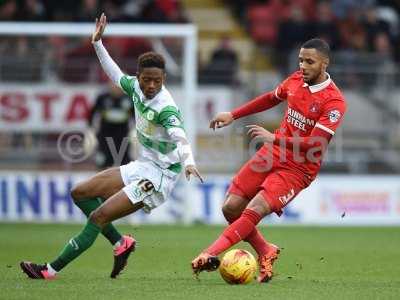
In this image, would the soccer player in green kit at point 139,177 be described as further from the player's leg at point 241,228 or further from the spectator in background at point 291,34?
the spectator in background at point 291,34

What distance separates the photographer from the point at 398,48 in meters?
23.3

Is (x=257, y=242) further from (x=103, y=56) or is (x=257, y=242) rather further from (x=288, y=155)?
(x=103, y=56)

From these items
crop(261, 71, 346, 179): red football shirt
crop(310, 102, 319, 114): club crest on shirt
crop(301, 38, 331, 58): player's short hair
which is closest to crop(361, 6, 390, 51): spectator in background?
crop(261, 71, 346, 179): red football shirt

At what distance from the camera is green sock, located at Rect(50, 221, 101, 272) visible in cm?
1018

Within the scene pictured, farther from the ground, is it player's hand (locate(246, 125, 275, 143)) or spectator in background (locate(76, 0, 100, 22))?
player's hand (locate(246, 125, 275, 143))

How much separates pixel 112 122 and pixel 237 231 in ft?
26.2

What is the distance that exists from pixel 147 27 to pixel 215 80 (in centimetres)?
219

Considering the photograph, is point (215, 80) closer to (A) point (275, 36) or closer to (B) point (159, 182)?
(A) point (275, 36)

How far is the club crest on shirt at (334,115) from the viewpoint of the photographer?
33.7ft

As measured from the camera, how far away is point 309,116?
10.5 m

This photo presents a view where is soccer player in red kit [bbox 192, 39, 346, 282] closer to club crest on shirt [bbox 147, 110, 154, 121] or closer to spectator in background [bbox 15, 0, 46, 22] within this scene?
club crest on shirt [bbox 147, 110, 154, 121]

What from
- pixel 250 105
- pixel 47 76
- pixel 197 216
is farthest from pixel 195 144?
pixel 250 105

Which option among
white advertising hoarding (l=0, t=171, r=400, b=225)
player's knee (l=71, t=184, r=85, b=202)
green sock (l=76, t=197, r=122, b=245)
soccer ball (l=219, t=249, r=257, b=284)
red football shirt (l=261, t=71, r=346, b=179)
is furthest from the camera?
white advertising hoarding (l=0, t=171, r=400, b=225)

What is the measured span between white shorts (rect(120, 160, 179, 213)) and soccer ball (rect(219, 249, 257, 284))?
100 cm
